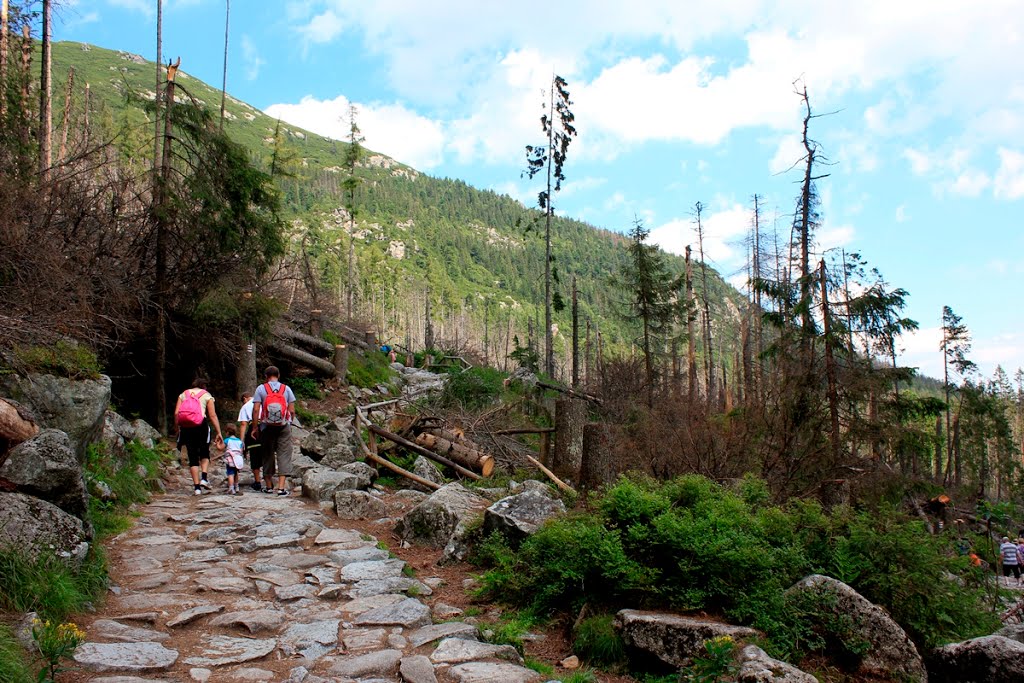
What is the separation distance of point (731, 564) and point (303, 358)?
51.9 ft

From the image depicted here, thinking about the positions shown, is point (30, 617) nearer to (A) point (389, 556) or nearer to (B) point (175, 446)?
(A) point (389, 556)

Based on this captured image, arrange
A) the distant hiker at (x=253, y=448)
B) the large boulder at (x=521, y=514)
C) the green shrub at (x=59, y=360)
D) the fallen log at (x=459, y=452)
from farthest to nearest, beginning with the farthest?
the fallen log at (x=459, y=452)
the distant hiker at (x=253, y=448)
the green shrub at (x=59, y=360)
the large boulder at (x=521, y=514)

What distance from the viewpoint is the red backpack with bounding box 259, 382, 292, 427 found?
31.5 feet

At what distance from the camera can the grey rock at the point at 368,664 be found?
4.21m

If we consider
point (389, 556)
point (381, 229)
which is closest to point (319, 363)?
point (389, 556)

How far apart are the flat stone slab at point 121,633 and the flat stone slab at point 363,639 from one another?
1241 mm

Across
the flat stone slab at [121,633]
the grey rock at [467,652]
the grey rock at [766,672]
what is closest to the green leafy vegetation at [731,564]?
the grey rock at [766,672]

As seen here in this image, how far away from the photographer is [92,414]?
7.61 m

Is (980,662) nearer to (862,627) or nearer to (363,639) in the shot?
(862,627)

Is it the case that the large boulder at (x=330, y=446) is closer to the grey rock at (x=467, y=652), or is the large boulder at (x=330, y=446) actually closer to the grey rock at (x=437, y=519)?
the grey rock at (x=437, y=519)

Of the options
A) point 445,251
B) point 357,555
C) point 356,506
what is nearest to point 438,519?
point 357,555

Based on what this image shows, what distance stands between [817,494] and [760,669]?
271 inches

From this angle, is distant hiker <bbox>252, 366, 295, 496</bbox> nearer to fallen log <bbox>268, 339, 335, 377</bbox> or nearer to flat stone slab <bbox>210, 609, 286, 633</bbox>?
flat stone slab <bbox>210, 609, 286, 633</bbox>

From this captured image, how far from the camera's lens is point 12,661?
3.24 metres
